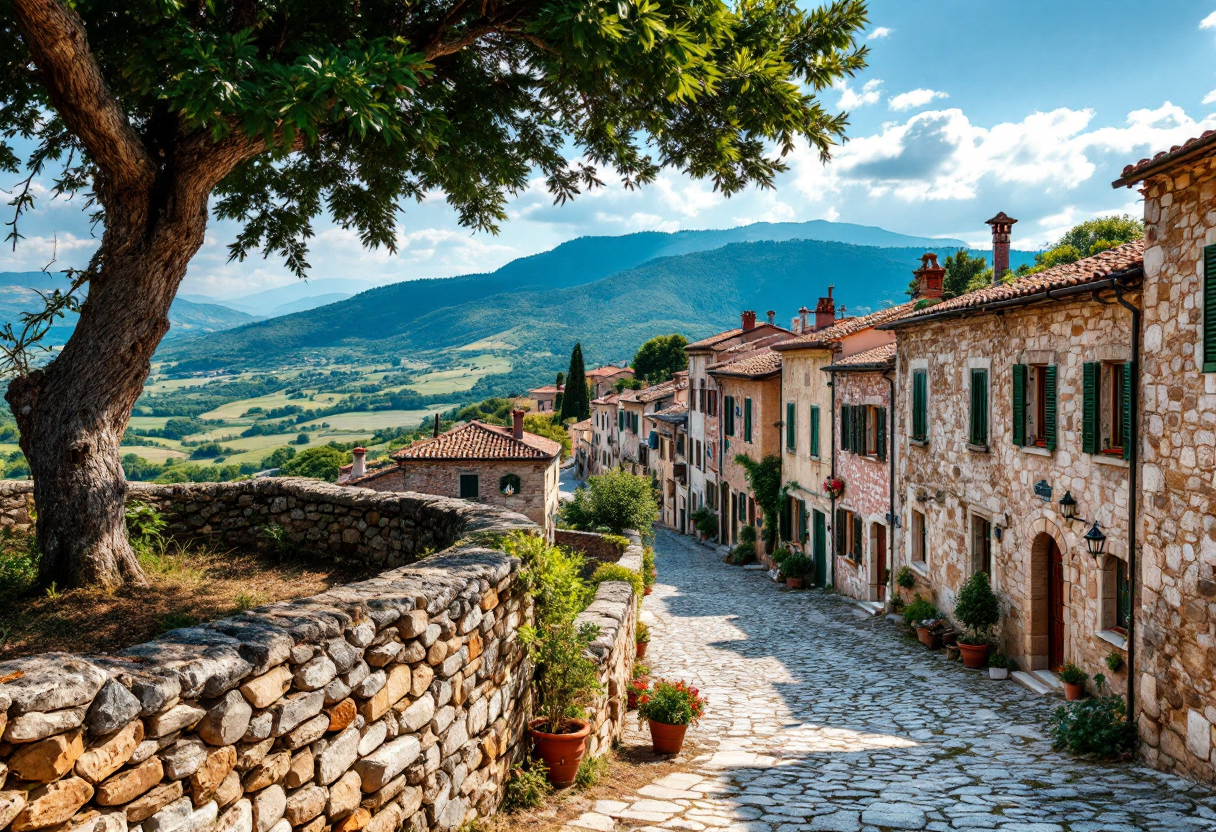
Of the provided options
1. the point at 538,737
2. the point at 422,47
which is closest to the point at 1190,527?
the point at 538,737

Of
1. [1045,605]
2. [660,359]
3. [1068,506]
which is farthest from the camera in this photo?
[660,359]

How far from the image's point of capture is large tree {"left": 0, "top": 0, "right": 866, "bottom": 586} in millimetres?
5820

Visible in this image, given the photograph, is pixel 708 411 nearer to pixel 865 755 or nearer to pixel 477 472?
pixel 477 472

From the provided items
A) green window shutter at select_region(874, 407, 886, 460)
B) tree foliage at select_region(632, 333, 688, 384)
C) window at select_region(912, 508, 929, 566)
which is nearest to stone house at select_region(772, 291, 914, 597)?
green window shutter at select_region(874, 407, 886, 460)

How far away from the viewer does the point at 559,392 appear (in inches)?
3740

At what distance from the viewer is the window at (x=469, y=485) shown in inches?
1348

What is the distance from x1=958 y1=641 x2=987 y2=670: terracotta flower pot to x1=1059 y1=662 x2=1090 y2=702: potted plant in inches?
94.2

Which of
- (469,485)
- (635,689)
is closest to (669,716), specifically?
(635,689)

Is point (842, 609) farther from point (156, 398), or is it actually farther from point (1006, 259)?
point (156, 398)

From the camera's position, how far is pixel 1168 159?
800cm

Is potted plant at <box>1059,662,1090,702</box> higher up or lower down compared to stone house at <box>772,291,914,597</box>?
lower down

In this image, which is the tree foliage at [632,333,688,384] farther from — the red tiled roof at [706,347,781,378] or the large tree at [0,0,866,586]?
the large tree at [0,0,866,586]

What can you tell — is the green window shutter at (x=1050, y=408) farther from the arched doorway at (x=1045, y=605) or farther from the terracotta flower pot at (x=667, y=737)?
the terracotta flower pot at (x=667, y=737)

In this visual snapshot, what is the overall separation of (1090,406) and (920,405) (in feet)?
19.6
